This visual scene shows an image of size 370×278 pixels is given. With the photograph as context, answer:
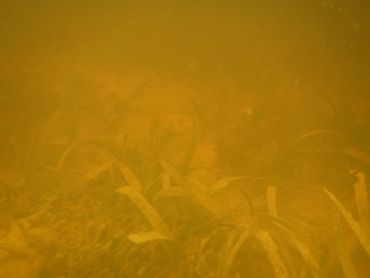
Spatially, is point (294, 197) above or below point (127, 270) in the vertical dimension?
below

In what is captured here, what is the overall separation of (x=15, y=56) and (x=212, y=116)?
5513 millimetres

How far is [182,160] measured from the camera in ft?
12.6

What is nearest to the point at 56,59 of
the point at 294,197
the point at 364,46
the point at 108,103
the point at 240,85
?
the point at 108,103

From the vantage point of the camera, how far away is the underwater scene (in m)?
2.46

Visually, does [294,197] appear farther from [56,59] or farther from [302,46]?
[302,46]

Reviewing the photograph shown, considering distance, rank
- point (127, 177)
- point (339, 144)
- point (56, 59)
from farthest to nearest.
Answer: point (56, 59)
point (339, 144)
point (127, 177)

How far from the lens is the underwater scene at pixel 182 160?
2.46 metres

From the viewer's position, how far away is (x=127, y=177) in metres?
2.92

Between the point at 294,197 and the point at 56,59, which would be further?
the point at 56,59

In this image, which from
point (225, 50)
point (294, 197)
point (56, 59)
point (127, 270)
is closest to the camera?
point (127, 270)

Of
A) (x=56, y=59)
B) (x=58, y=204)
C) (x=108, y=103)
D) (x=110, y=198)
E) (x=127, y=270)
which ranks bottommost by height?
(x=127, y=270)

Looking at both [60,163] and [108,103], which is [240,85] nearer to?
[108,103]

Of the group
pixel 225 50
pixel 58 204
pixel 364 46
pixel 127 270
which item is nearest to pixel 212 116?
pixel 58 204

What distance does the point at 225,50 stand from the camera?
905 centimetres
